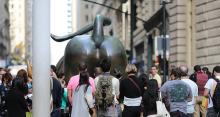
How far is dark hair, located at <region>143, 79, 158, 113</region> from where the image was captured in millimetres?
13209

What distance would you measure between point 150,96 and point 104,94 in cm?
130

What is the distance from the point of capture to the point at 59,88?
14.6 metres

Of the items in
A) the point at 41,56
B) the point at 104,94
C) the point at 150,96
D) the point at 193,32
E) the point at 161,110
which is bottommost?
the point at 161,110

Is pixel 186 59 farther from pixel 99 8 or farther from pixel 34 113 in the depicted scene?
pixel 99 8

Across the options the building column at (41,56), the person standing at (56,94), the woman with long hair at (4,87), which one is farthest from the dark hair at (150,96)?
the woman with long hair at (4,87)

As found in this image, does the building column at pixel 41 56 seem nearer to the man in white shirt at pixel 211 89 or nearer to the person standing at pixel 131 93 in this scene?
the person standing at pixel 131 93

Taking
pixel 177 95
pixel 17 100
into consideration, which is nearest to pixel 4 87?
pixel 17 100

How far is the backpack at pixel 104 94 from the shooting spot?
12227 millimetres

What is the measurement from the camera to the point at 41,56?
9.42 m

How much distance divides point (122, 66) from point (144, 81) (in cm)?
419

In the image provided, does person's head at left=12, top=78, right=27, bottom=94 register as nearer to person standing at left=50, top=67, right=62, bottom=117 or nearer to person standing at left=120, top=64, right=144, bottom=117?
person standing at left=50, top=67, right=62, bottom=117

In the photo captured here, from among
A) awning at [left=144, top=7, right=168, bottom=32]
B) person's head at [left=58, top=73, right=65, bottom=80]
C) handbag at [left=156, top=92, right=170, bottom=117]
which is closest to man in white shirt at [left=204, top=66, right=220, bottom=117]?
handbag at [left=156, top=92, right=170, bottom=117]

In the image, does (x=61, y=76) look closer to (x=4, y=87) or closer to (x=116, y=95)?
(x=4, y=87)

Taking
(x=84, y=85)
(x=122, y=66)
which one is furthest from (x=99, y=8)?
(x=84, y=85)
